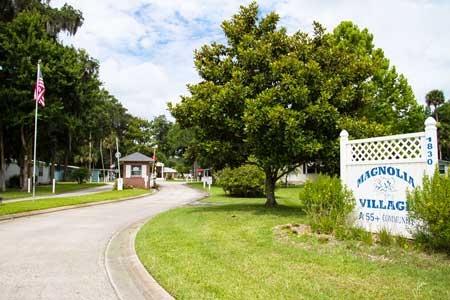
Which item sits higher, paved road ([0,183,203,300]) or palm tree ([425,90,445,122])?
palm tree ([425,90,445,122])

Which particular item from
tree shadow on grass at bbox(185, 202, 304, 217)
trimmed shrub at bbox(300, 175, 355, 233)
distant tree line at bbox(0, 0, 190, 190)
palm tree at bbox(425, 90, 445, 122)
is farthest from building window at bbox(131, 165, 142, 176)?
palm tree at bbox(425, 90, 445, 122)

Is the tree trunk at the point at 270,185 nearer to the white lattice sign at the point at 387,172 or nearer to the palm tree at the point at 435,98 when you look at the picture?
the white lattice sign at the point at 387,172

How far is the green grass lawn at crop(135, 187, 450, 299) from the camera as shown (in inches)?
187

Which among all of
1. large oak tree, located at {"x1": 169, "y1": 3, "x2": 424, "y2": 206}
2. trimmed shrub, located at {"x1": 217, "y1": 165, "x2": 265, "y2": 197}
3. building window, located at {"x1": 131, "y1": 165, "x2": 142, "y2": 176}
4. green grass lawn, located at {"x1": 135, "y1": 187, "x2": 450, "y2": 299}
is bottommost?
green grass lawn, located at {"x1": 135, "y1": 187, "x2": 450, "y2": 299}

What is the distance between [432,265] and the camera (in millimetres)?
5777

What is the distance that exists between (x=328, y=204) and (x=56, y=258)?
577cm

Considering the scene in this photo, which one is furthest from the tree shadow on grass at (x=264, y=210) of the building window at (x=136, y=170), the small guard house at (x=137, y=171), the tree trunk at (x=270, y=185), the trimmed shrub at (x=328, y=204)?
the building window at (x=136, y=170)

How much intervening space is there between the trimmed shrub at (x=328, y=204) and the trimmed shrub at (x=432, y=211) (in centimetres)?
162

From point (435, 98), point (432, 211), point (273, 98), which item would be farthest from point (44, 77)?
point (435, 98)

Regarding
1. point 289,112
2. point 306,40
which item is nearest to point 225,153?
point 289,112

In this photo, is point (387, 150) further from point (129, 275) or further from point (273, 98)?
point (129, 275)

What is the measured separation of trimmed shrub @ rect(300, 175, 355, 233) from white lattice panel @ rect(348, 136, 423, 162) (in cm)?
80

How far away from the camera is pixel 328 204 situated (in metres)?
8.55

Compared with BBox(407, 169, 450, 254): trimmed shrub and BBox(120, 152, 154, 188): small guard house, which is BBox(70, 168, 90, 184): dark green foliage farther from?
BBox(407, 169, 450, 254): trimmed shrub
